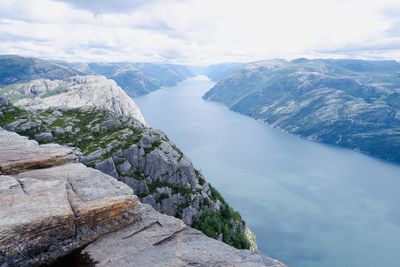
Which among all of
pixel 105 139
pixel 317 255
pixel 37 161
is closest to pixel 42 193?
pixel 37 161

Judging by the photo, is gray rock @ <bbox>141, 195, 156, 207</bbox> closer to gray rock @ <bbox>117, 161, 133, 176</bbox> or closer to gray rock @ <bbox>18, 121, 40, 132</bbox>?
A: gray rock @ <bbox>117, 161, 133, 176</bbox>

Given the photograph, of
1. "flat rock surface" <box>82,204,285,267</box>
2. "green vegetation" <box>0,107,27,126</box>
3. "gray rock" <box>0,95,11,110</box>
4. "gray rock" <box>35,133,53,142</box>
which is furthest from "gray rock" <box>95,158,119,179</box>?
"flat rock surface" <box>82,204,285,267</box>

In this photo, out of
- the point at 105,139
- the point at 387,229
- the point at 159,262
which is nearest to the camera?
the point at 159,262

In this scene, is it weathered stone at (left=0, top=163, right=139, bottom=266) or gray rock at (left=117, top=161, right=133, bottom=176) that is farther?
gray rock at (left=117, top=161, right=133, bottom=176)

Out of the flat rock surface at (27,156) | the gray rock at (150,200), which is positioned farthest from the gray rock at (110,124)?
the flat rock surface at (27,156)

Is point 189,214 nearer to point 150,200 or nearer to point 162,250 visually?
point 150,200

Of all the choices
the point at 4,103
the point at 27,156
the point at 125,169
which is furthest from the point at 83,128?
the point at 27,156

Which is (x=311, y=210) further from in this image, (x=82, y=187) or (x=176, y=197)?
(x=82, y=187)
